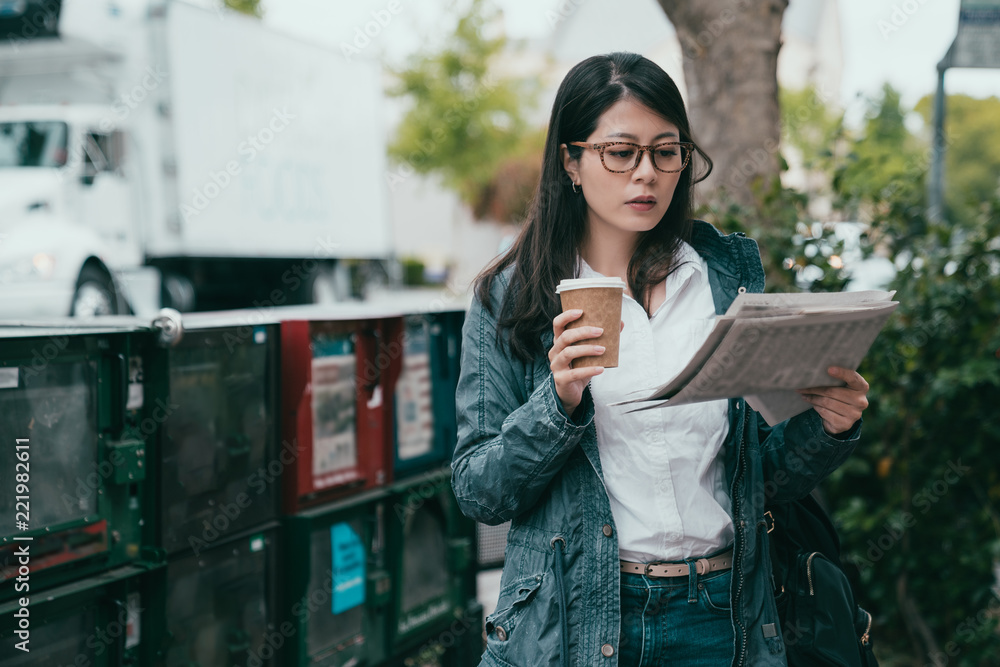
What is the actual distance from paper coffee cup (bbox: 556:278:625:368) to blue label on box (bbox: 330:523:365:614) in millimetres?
1878

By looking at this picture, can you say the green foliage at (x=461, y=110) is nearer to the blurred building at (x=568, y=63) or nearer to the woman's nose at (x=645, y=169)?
the blurred building at (x=568, y=63)

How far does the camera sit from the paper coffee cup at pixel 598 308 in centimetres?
159

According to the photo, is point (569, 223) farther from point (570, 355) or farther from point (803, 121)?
point (803, 121)

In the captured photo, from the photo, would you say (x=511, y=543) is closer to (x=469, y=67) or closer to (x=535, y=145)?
(x=469, y=67)

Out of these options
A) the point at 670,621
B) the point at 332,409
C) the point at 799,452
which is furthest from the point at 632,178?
the point at 332,409

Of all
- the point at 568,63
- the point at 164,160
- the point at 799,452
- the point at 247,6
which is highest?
the point at 568,63

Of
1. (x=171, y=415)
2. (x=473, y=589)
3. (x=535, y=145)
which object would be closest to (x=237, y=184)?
(x=473, y=589)

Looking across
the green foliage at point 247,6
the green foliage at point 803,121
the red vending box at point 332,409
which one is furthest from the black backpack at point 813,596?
the green foliage at point 247,6

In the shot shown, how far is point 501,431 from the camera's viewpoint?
176 cm

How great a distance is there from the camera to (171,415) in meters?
2.63

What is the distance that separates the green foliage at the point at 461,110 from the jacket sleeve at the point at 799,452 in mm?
23178

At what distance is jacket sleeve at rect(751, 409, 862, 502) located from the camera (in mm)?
1817

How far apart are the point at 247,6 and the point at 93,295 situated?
12500 mm

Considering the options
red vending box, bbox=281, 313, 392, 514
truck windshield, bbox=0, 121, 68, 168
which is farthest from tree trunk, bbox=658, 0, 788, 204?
truck windshield, bbox=0, 121, 68, 168
